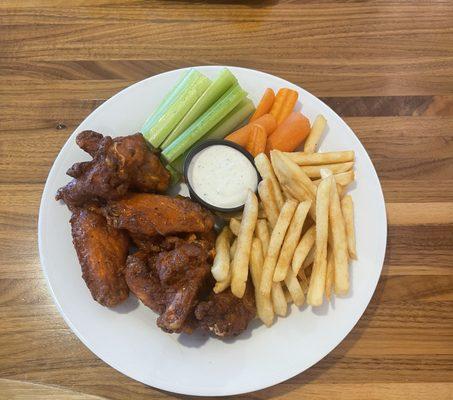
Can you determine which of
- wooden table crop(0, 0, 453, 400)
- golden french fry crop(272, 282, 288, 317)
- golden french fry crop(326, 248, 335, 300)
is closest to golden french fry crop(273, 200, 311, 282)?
golden french fry crop(272, 282, 288, 317)

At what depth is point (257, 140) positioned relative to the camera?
291 centimetres

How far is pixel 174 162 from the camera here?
2.98 m

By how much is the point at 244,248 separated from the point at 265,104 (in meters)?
1.05

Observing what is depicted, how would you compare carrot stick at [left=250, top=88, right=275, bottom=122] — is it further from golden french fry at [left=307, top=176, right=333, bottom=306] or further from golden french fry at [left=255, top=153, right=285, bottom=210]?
golden french fry at [left=307, top=176, right=333, bottom=306]

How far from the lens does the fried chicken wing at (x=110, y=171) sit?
259cm

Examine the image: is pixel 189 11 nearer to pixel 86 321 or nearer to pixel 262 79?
pixel 262 79

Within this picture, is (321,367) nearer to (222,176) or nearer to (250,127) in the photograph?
(222,176)

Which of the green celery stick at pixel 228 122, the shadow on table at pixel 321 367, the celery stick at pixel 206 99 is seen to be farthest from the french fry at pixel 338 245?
the celery stick at pixel 206 99

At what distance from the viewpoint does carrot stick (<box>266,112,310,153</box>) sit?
9.59 feet

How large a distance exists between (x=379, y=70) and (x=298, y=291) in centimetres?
201

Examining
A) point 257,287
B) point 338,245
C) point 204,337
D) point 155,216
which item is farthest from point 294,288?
point 155,216

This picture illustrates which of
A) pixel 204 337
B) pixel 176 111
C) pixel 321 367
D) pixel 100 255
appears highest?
pixel 176 111

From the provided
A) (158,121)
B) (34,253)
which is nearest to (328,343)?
(158,121)

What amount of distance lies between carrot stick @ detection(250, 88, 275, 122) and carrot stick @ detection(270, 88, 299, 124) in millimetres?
Result: 50
